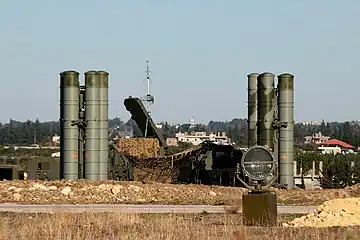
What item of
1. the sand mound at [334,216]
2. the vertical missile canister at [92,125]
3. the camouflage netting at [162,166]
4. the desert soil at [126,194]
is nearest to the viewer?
the sand mound at [334,216]

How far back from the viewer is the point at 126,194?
142 ft

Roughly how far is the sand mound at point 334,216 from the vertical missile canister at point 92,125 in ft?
93.8

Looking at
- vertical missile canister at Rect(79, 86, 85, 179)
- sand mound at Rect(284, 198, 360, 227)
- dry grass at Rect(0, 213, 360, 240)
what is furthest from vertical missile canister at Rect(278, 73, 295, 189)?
dry grass at Rect(0, 213, 360, 240)

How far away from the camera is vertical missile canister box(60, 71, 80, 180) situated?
51.4 metres

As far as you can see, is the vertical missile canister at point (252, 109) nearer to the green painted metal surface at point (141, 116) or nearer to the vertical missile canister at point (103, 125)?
the green painted metal surface at point (141, 116)

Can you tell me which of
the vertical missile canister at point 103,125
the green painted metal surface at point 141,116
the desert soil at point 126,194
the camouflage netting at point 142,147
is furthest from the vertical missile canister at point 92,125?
the camouflage netting at point 142,147

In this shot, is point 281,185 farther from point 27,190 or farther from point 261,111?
point 27,190

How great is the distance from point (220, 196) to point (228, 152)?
49.3ft

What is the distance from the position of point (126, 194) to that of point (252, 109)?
53.6 feet

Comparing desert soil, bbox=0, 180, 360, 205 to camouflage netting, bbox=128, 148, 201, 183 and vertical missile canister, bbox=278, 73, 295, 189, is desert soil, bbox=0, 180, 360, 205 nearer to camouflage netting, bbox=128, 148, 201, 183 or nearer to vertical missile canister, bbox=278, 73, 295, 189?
vertical missile canister, bbox=278, 73, 295, 189

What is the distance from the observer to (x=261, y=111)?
55062mm

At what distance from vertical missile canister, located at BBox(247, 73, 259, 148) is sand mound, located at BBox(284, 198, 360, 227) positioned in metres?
31.1

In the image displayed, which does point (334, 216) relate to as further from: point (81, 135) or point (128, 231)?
point (81, 135)

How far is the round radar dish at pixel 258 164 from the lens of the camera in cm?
2270
